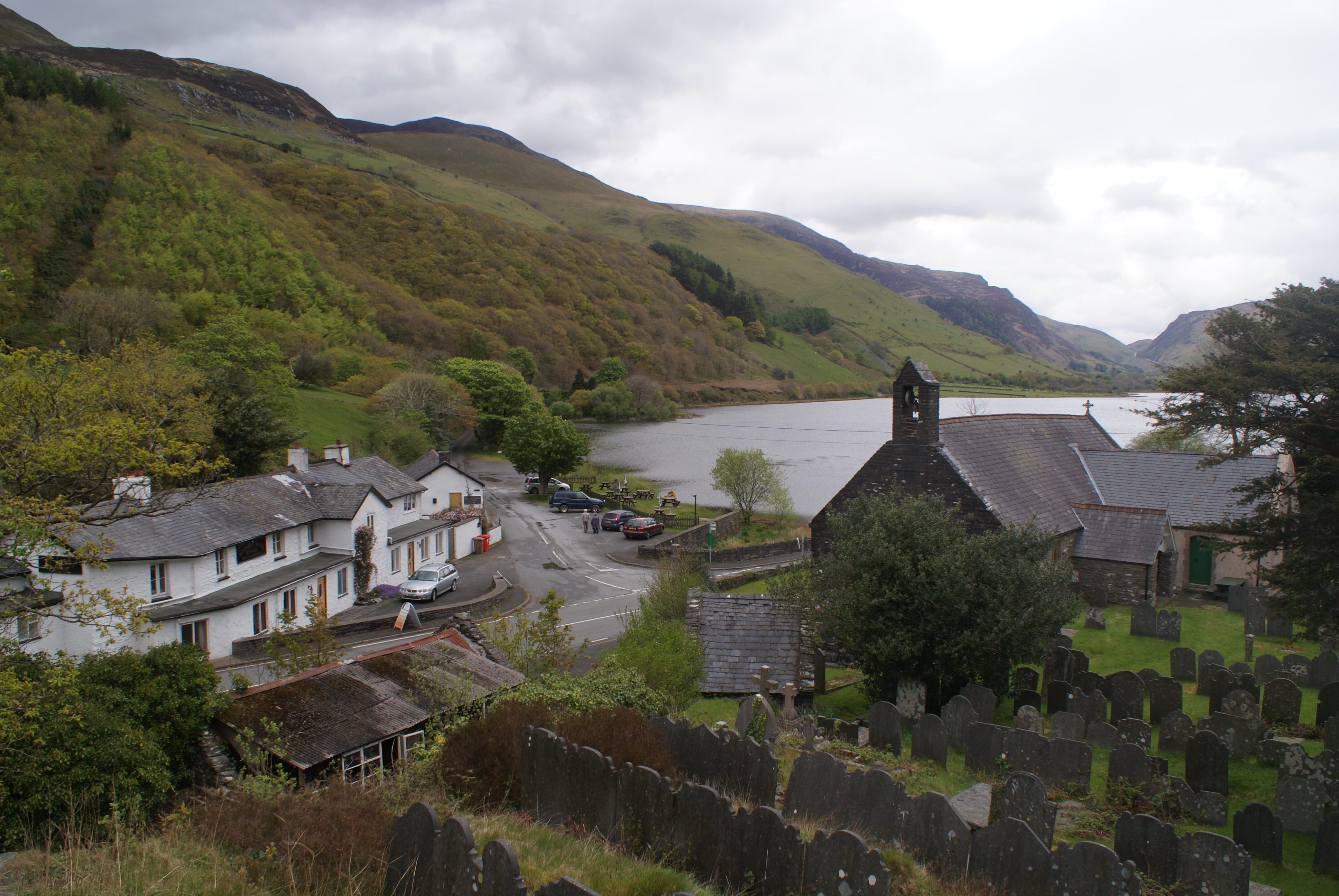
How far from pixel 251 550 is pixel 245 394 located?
23373 mm

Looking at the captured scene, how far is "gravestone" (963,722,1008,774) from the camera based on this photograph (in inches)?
595

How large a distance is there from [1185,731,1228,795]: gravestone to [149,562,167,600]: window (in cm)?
3053

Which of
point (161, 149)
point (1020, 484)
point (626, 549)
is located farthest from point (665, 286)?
point (1020, 484)

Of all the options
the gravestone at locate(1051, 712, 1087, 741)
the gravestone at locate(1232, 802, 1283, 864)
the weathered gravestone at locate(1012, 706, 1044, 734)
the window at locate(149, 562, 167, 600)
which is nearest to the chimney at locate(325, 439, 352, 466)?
the window at locate(149, 562, 167, 600)

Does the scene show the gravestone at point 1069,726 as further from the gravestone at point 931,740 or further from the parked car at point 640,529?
the parked car at point 640,529

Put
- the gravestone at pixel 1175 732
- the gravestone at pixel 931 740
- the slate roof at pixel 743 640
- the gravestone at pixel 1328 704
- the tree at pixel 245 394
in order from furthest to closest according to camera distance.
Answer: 1. the tree at pixel 245 394
2. the slate roof at pixel 743 640
3. the gravestone at pixel 1328 704
4. the gravestone at pixel 1175 732
5. the gravestone at pixel 931 740

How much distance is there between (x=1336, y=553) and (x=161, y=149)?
142 metres

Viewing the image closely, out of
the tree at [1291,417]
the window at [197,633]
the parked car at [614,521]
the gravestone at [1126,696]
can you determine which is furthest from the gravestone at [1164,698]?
the parked car at [614,521]

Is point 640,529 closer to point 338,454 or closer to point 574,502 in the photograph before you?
point 574,502

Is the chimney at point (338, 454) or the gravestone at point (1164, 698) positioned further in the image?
the chimney at point (338, 454)

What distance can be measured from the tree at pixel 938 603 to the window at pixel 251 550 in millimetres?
23089

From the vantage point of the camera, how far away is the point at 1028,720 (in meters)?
16.6

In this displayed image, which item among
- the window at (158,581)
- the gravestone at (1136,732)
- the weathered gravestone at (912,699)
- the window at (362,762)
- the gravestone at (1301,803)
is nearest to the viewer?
the gravestone at (1301,803)

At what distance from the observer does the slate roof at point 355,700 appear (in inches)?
601
